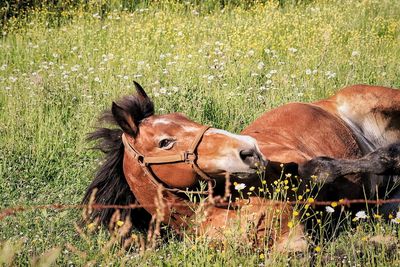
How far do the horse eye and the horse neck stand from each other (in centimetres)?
25

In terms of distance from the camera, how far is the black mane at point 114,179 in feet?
20.3

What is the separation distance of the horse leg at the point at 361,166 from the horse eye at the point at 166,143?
3.59 ft

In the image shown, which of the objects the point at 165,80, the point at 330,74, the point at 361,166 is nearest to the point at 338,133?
the point at 361,166

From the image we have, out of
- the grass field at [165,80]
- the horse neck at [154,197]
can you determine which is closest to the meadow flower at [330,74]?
the grass field at [165,80]

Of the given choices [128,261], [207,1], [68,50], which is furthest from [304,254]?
[207,1]

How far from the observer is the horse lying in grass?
5391mm

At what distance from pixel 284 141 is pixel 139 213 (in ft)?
4.51

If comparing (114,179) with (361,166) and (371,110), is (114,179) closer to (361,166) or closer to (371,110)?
(361,166)

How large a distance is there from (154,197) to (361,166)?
5.37 feet

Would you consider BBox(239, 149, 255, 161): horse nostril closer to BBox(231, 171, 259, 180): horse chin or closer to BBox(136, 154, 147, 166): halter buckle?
BBox(231, 171, 259, 180): horse chin

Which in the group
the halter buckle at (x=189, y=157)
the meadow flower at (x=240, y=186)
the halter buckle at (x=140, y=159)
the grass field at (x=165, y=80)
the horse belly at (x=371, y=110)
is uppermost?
the halter buckle at (x=189, y=157)

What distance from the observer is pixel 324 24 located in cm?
1287

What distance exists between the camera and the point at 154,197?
19.0 feet

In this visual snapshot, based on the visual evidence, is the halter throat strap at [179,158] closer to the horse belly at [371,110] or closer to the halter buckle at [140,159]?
the halter buckle at [140,159]
